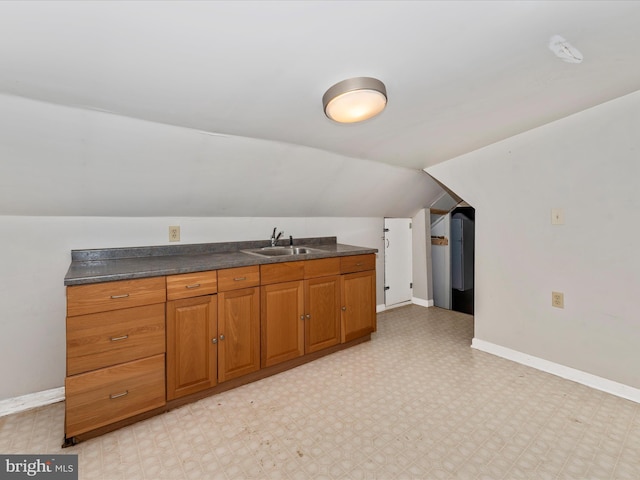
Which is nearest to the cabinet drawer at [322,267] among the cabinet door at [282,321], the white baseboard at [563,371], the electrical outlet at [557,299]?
the cabinet door at [282,321]

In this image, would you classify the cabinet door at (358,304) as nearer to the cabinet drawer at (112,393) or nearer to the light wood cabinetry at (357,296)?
the light wood cabinetry at (357,296)

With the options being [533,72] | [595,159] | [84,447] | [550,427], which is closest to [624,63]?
[533,72]

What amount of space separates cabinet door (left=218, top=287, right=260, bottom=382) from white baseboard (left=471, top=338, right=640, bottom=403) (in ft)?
6.64

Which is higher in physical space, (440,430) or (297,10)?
(297,10)

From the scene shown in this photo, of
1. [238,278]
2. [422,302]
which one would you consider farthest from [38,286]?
[422,302]

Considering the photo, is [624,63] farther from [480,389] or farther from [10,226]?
[10,226]

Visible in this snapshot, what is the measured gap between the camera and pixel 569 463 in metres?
1.47

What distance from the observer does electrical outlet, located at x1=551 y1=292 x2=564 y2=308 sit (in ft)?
7.53

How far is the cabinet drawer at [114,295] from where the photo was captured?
1.55 metres

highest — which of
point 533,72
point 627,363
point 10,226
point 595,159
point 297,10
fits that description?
point 533,72

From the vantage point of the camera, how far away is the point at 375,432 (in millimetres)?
1688

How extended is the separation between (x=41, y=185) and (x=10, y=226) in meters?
0.35

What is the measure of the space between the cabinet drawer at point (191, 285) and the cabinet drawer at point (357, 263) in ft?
3.69

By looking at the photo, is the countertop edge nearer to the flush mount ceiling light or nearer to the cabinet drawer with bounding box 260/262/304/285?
the cabinet drawer with bounding box 260/262/304/285
